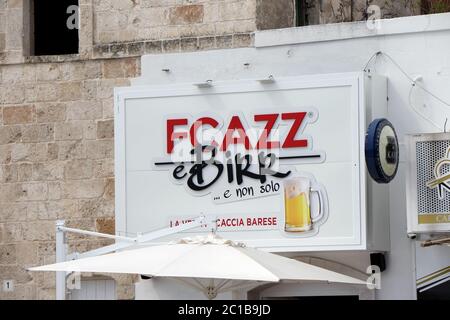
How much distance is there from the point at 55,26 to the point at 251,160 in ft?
13.1

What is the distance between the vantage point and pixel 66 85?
829 inches

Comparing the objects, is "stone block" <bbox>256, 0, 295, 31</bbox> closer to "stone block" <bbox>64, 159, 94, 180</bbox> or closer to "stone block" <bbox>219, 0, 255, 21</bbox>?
"stone block" <bbox>219, 0, 255, 21</bbox>

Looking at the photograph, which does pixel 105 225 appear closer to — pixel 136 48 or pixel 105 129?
pixel 105 129

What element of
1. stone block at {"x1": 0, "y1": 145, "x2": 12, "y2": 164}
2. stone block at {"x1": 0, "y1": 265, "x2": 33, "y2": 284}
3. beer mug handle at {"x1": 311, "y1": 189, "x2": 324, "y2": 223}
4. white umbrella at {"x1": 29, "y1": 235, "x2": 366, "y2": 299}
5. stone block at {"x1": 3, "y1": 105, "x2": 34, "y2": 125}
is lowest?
stone block at {"x1": 0, "y1": 265, "x2": 33, "y2": 284}

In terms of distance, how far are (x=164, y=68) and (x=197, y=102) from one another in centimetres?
93

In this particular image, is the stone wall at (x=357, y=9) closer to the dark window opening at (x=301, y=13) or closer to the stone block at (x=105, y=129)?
the dark window opening at (x=301, y=13)

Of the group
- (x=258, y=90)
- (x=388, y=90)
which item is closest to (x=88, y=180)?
(x=258, y=90)

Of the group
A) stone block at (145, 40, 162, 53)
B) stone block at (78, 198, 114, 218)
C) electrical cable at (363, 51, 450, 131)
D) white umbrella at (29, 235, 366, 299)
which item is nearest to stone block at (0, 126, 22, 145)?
stone block at (78, 198, 114, 218)

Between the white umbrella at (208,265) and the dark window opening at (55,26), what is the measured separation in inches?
193

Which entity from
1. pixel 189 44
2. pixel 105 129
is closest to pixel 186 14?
pixel 189 44

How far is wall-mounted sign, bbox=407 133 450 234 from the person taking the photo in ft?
60.4

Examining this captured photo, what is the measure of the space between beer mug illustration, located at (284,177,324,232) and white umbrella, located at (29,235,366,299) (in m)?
0.95
